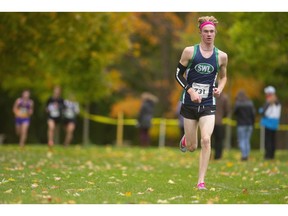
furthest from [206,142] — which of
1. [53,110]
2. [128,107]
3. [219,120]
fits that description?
[128,107]

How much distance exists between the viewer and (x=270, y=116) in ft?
65.6

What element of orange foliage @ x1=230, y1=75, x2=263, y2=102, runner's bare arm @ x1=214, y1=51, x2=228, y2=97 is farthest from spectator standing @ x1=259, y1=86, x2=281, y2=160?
orange foliage @ x1=230, y1=75, x2=263, y2=102

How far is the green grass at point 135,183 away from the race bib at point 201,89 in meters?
1.50

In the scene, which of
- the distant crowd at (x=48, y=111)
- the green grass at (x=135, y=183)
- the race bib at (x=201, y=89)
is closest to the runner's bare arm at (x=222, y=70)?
the race bib at (x=201, y=89)

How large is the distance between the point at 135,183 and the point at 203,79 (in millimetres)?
2219

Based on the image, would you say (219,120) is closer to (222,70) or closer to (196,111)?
(222,70)

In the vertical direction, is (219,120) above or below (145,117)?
above

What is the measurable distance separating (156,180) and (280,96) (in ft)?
79.0

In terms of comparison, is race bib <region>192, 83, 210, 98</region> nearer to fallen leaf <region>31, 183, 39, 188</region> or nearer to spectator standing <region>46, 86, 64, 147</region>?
fallen leaf <region>31, 183, 39, 188</region>

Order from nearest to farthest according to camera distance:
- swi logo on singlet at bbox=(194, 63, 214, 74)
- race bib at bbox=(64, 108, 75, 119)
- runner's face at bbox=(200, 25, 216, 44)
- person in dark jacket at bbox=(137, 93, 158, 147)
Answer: runner's face at bbox=(200, 25, 216, 44)
swi logo on singlet at bbox=(194, 63, 214, 74)
race bib at bbox=(64, 108, 75, 119)
person in dark jacket at bbox=(137, 93, 158, 147)

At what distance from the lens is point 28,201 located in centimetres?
871

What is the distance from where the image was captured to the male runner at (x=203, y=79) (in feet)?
35.3

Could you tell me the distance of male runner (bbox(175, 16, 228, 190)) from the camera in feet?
35.3

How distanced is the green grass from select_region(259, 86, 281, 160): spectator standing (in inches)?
122
